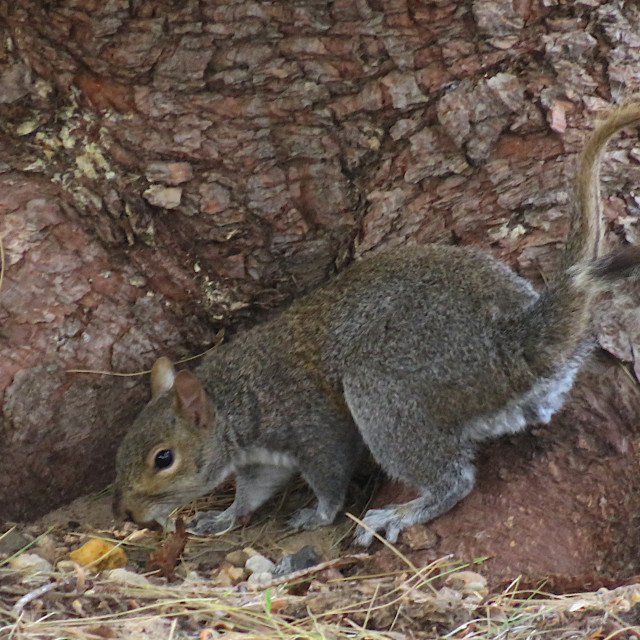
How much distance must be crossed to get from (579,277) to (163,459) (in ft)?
6.28

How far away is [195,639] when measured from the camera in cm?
273

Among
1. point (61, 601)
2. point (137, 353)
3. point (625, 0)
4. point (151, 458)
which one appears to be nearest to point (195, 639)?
point (61, 601)

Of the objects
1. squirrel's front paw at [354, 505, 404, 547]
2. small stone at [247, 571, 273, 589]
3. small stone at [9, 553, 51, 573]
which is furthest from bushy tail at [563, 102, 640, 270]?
small stone at [9, 553, 51, 573]

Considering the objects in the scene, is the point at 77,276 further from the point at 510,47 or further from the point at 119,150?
the point at 510,47

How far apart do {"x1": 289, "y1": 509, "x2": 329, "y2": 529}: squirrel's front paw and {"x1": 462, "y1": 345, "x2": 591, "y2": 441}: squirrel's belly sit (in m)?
0.84

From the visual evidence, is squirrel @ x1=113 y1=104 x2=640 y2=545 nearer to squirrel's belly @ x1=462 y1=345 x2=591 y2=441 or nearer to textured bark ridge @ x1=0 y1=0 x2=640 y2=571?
squirrel's belly @ x1=462 y1=345 x2=591 y2=441

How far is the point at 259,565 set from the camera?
143 inches

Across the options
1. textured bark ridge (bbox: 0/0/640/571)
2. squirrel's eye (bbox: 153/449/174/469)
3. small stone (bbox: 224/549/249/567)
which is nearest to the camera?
textured bark ridge (bbox: 0/0/640/571)

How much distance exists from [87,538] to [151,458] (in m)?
0.45

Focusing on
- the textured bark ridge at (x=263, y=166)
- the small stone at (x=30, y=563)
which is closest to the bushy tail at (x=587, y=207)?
the textured bark ridge at (x=263, y=166)

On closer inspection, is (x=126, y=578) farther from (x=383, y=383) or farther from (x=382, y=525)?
(x=383, y=383)

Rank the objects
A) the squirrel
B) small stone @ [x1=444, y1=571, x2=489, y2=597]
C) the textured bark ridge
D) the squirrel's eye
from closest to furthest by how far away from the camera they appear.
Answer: small stone @ [x1=444, y1=571, x2=489, y2=597] → the squirrel → the textured bark ridge → the squirrel's eye

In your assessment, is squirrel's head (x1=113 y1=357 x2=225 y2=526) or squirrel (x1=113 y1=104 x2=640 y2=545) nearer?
squirrel (x1=113 y1=104 x2=640 y2=545)

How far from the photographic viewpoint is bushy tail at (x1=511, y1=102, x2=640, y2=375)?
3221 mm
